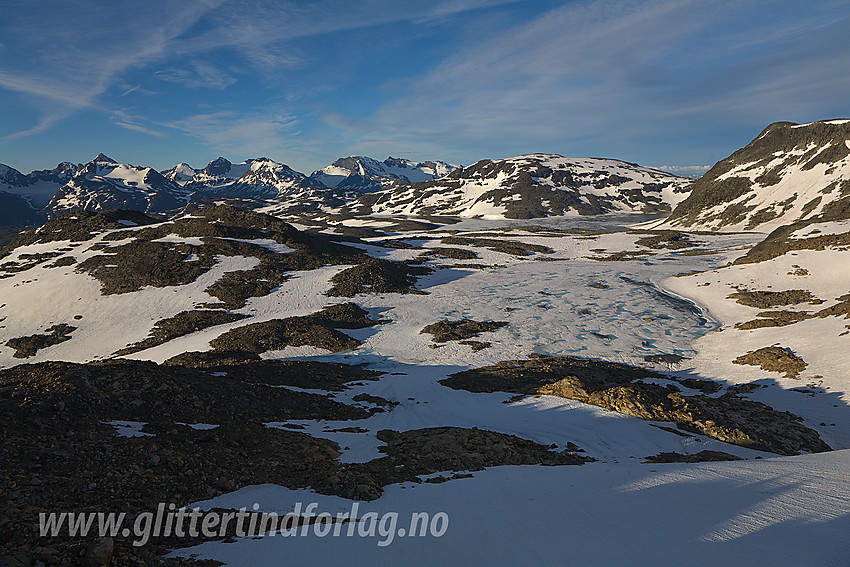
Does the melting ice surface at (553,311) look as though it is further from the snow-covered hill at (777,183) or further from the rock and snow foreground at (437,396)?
the snow-covered hill at (777,183)

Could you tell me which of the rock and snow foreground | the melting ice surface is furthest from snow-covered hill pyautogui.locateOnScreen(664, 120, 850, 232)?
the rock and snow foreground

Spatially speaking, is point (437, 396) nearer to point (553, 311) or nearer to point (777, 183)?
point (553, 311)

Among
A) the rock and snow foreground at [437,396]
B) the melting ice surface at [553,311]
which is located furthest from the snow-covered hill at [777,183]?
the rock and snow foreground at [437,396]

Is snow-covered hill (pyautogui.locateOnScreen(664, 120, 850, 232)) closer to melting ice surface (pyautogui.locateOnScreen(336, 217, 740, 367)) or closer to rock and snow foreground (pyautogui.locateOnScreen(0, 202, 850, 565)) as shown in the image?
melting ice surface (pyautogui.locateOnScreen(336, 217, 740, 367))

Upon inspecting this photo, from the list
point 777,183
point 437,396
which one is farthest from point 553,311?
point 777,183

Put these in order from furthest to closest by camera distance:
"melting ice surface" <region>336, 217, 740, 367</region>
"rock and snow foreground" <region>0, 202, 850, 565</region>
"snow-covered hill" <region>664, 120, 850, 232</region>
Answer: "snow-covered hill" <region>664, 120, 850, 232</region>, "melting ice surface" <region>336, 217, 740, 367</region>, "rock and snow foreground" <region>0, 202, 850, 565</region>

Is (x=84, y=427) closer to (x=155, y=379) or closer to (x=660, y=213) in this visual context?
(x=155, y=379)
